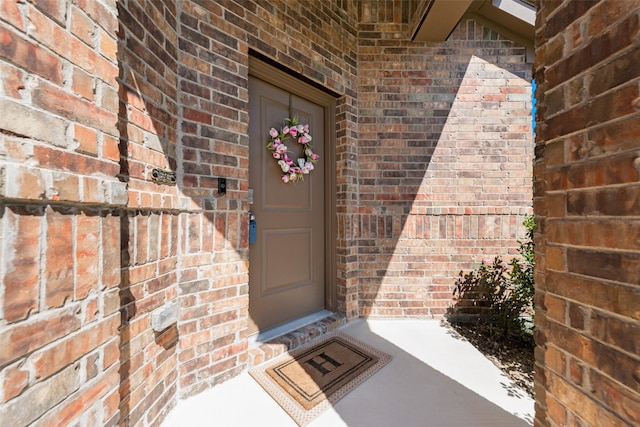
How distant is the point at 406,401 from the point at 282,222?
162cm

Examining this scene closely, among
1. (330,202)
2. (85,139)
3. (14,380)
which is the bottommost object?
(14,380)

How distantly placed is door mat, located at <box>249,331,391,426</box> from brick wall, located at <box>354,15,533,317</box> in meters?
0.70

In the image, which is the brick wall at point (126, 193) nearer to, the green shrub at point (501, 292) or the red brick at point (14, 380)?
the red brick at point (14, 380)

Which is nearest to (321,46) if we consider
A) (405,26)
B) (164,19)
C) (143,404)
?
(405,26)

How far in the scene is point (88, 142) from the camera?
0.79 metres

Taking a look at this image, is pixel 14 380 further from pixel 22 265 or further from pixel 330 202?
pixel 330 202

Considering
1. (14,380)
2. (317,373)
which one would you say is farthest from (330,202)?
(14,380)

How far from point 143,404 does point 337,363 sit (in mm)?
1252

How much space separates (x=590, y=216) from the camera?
2.37ft

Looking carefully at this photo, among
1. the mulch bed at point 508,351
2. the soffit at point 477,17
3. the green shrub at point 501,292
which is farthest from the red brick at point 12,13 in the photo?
the green shrub at point 501,292

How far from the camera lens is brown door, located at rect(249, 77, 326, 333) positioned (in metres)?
2.12

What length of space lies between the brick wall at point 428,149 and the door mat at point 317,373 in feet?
2.30

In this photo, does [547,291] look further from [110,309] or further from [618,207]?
[110,309]

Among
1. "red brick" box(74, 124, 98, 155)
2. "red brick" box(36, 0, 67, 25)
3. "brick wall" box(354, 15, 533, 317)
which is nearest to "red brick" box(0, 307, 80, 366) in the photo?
"red brick" box(74, 124, 98, 155)
